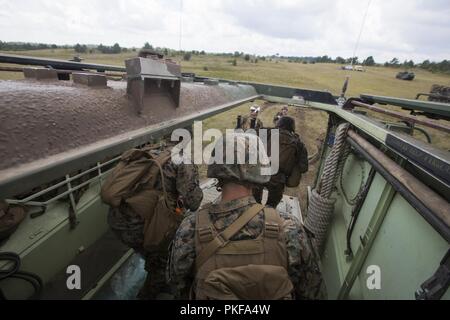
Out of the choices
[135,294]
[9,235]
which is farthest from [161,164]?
[135,294]

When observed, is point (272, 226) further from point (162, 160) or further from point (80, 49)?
point (80, 49)

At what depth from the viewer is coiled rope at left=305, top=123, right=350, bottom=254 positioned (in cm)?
362

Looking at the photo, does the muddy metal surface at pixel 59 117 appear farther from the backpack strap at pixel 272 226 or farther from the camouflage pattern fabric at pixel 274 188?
the camouflage pattern fabric at pixel 274 188

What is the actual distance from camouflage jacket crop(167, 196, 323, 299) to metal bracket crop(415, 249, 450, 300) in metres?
0.59

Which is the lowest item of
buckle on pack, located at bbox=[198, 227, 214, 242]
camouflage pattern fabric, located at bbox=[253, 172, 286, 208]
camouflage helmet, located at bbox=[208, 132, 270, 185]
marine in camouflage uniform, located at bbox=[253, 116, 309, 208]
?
camouflage pattern fabric, located at bbox=[253, 172, 286, 208]

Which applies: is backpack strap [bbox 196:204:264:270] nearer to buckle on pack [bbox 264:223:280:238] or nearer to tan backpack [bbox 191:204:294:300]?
tan backpack [bbox 191:204:294:300]

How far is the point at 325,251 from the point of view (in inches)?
157

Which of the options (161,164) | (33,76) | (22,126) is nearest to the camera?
(22,126)

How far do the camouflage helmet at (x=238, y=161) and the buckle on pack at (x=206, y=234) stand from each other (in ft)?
1.27

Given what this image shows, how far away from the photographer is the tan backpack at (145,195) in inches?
94.0

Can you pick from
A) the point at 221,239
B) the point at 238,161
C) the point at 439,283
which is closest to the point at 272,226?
the point at 221,239

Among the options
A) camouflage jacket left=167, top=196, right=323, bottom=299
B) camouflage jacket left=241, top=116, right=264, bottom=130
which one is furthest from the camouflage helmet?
camouflage jacket left=241, top=116, right=264, bottom=130

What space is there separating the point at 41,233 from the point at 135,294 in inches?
51.2
